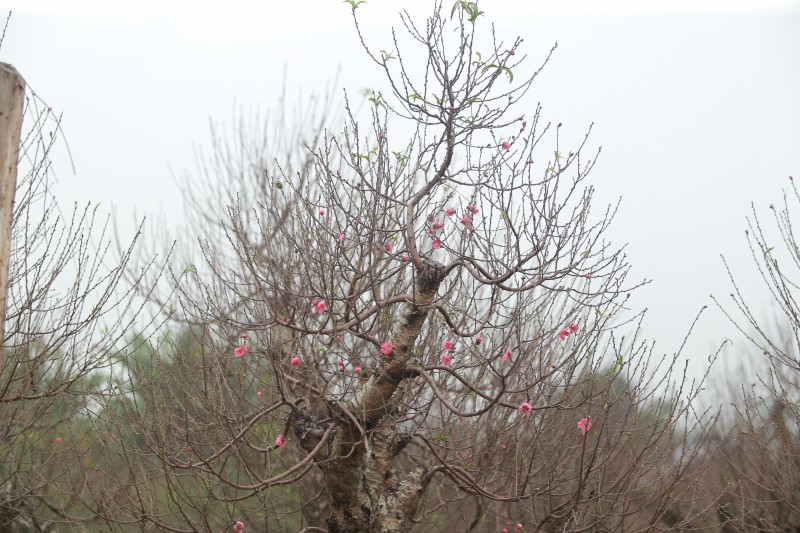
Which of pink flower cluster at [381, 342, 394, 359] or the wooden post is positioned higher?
the wooden post

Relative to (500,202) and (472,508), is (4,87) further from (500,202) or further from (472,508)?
(472,508)

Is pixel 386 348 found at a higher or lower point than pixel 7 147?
lower

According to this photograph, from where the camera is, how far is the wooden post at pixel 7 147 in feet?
10.6

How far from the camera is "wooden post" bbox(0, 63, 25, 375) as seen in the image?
3242 mm

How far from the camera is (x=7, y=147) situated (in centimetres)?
327

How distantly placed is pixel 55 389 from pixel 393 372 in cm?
289

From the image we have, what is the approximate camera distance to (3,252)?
10.6 feet

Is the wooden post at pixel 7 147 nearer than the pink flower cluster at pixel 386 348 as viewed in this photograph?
Yes

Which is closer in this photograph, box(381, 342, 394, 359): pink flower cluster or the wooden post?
the wooden post

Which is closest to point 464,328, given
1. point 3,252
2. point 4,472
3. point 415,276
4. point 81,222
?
point 415,276

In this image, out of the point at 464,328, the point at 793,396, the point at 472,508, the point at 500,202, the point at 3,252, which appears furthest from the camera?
the point at 472,508

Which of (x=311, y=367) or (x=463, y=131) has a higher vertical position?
(x=463, y=131)

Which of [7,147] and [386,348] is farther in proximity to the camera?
[386,348]

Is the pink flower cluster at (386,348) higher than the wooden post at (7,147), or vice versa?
the wooden post at (7,147)
